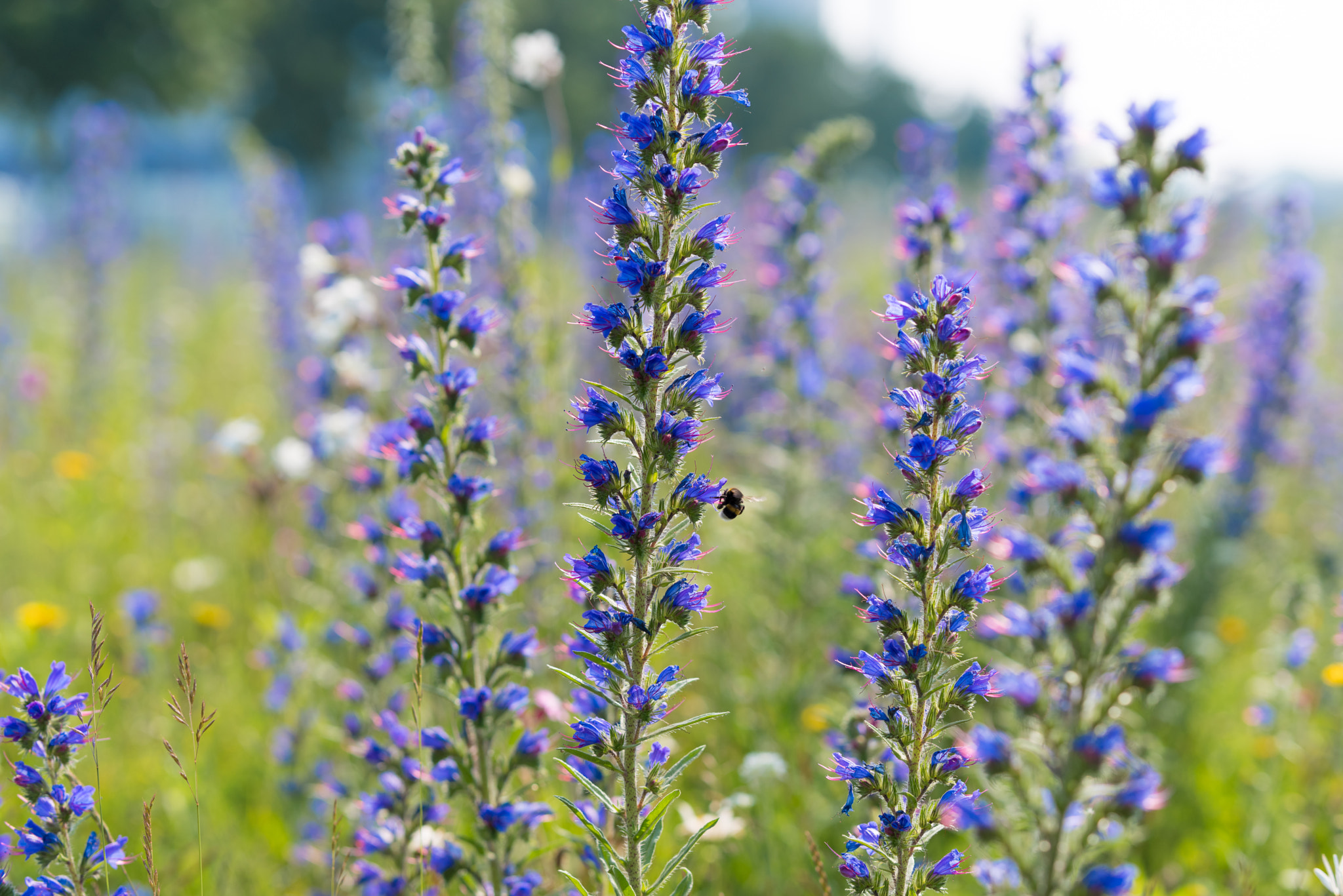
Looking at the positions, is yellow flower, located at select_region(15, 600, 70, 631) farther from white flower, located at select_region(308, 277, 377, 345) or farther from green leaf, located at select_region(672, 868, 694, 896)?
green leaf, located at select_region(672, 868, 694, 896)

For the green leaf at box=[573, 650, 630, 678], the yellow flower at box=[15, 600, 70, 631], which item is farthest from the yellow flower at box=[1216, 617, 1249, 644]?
the yellow flower at box=[15, 600, 70, 631]

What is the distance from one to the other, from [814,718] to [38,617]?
18.1 ft

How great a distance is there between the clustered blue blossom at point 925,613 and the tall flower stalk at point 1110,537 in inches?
12.6

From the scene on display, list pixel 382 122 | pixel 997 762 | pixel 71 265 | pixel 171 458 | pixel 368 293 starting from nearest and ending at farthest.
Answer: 1. pixel 997 762
2. pixel 368 293
3. pixel 382 122
4. pixel 171 458
5. pixel 71 265

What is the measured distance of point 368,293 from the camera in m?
6.21

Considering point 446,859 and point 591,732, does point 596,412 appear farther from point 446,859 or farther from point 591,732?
point 446,859

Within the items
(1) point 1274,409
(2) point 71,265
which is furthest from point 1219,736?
(2) point 71,265

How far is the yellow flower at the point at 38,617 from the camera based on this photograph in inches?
246

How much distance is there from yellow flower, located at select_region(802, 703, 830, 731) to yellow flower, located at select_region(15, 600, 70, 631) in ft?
17.8

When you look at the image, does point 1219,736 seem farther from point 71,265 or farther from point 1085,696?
point 71,265

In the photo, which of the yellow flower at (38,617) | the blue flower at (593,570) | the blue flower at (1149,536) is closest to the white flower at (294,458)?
the yellow flower at (38,617)

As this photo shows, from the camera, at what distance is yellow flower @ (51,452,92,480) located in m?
9.73

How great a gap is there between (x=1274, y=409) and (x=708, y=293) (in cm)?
767

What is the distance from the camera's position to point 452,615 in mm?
3436
